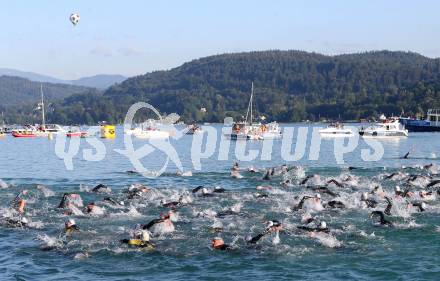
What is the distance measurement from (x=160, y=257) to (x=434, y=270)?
8158 mm

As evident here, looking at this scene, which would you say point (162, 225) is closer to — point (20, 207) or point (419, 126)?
point (20, 207)

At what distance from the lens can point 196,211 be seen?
2827 centimetres

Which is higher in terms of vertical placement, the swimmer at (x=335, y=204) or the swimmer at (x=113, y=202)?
the swimmer at (x=335, y=204)

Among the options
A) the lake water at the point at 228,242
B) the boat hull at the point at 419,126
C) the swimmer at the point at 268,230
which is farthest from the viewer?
the boat hull at the point at 419,126

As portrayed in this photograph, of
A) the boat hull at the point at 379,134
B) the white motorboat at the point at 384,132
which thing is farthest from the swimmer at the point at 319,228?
the boat hull at the point at 379,134

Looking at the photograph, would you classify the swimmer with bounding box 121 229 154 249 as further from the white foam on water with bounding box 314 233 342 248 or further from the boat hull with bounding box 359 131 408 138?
the boat hull with bounding box 359 131 408 138

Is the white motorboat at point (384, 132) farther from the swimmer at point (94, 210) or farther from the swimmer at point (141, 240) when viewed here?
the swimmer at point (141, 240)

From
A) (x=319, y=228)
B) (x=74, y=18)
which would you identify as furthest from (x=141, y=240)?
(x=74, y=18)

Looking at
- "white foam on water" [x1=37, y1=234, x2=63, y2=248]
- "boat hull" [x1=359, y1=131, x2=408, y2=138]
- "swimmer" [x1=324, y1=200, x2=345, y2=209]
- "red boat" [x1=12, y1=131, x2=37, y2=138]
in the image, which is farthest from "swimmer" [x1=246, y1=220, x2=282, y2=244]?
"red boat" [x1=12, y1=131, x2=37, y2=138]

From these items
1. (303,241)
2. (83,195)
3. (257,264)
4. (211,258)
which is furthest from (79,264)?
(83,195)

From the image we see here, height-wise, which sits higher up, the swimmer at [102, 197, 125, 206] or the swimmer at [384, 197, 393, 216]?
the swimmer at [384, 197, 393, 216]

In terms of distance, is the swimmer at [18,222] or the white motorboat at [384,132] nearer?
the swimmer at [18,222]

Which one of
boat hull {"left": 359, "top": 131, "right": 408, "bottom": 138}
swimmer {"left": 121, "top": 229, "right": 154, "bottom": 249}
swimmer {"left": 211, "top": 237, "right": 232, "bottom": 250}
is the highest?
boat hull {"left": 359, "top": 131, "right": 408, "bottom": 138}

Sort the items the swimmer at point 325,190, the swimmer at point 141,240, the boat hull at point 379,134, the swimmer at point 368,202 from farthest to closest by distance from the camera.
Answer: the boat hull at point 379,134, the swimmer at point 325,190, the swimmer at point 368,202, the swimmer at point 141,240
